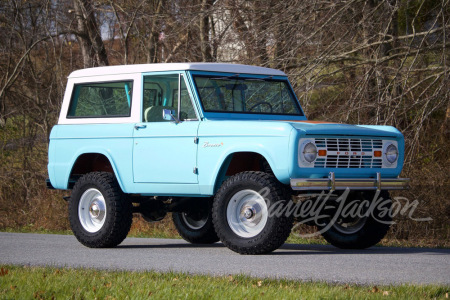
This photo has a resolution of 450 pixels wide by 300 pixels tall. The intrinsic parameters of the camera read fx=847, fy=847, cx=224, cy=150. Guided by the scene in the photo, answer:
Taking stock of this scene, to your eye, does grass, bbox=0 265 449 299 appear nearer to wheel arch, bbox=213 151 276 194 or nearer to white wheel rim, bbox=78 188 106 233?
wheel arch, bbox=213 151 276 194

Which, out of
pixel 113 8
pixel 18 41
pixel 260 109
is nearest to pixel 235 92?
pixel 260 109

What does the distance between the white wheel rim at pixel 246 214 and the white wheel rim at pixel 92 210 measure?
83.1 inches

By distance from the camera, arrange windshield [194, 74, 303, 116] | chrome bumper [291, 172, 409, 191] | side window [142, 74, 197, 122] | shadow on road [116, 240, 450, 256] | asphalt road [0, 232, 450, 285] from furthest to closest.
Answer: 1. side window [142, 74, 197, 122]
2. windshield [194, 74, 303, 116]
3. shadow on road [116, 240, 450, 256]
4. chrome bumper [291, 172, 409, 191]
5. asphalt road [0, 232, 450, 285]

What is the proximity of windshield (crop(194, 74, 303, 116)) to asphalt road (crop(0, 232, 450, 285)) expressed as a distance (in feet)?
5.91

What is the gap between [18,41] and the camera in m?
21.8

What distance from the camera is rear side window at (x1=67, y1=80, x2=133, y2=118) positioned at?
11117mm

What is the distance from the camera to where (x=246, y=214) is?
9477 mm

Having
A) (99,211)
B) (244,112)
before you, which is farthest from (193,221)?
(244,112)

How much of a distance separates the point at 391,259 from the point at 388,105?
4.96 meters

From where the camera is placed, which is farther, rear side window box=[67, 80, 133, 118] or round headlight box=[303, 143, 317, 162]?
rear side window box=[67, 80, 133, 118]

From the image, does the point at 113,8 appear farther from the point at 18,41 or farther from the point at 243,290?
the point at 243,290

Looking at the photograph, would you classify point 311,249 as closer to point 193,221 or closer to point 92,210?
point 193,221

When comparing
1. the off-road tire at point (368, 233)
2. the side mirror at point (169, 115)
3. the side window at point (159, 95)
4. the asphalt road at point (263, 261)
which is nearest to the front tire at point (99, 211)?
the asphalt road at point (263, 261)

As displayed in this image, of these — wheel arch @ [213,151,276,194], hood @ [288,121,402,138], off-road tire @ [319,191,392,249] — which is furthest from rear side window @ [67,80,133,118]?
off-road tire @ [319,191,392,249]
